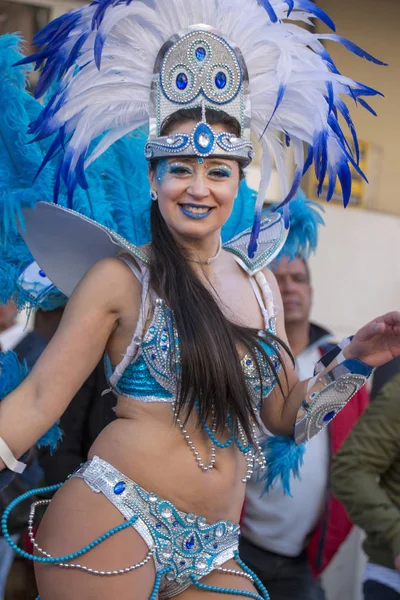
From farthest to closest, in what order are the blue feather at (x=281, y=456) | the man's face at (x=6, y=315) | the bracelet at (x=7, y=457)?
the man's face at (x=6, y=315) < the blue feather at (x=281, y=456) < the bracelet at (x=7, y=457)

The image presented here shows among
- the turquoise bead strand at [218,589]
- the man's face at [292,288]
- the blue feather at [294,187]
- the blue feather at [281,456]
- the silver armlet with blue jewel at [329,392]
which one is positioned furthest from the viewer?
the man's face at [292,288]

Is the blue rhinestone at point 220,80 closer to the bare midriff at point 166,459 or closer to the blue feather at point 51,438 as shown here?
the bare midriff at point 166,459

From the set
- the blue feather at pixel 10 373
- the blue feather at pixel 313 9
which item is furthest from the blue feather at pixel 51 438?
the blue feather at pixel 313 9

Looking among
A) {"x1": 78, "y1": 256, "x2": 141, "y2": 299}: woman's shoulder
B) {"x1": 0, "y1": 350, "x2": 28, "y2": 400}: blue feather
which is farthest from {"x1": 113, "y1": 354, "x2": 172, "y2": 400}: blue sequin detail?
{"x1": 0, "y1": 350, "x2": 28, "y2": 400}: blue feather

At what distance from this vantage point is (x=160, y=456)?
2.17m

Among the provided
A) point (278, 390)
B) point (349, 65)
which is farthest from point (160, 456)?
point (349, 65)

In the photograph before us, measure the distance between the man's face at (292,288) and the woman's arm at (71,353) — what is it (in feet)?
5.50

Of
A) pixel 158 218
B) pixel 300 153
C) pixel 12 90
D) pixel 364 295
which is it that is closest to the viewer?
pixel 158 218

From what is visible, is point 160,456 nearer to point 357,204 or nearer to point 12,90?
point 12,90

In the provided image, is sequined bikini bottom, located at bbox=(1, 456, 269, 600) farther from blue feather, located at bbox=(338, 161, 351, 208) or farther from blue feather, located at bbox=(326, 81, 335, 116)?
blue feather, located at bbox=(326, 81, 335, 116)

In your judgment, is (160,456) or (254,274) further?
(254,274)

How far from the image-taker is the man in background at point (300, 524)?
11.3ft

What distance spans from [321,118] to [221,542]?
111 centimetres

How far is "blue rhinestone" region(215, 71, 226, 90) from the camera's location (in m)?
2.31
